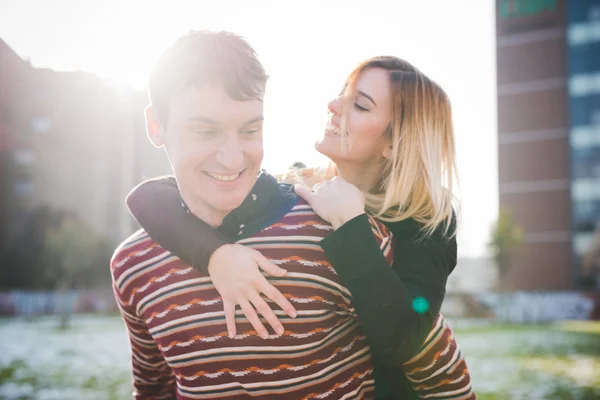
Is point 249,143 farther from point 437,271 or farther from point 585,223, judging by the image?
point 585,223

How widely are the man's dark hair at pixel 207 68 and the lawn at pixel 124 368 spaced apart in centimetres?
718

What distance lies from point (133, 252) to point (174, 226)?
169 millimetres

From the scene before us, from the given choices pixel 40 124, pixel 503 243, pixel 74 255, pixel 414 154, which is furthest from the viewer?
pixel 40 124

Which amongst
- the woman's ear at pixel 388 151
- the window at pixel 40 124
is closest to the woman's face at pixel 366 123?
the woman's ear at pixel 388 151

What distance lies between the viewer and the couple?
1714 millimetres

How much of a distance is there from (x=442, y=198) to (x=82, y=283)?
136ft

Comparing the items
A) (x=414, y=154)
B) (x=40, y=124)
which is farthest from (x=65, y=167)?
(x=414, y=154)

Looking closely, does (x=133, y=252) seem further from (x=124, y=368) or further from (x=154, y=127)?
(x=124, y=368)

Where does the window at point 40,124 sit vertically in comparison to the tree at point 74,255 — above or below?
above

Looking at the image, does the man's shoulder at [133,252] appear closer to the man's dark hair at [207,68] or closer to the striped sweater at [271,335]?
the striped sweater at [271,335]

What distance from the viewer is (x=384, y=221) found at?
213 centimetres

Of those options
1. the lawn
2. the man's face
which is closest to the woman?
the man's face

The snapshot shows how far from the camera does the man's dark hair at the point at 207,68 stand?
5.60 ft

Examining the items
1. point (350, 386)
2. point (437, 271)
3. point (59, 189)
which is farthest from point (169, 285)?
point (59, 189)
